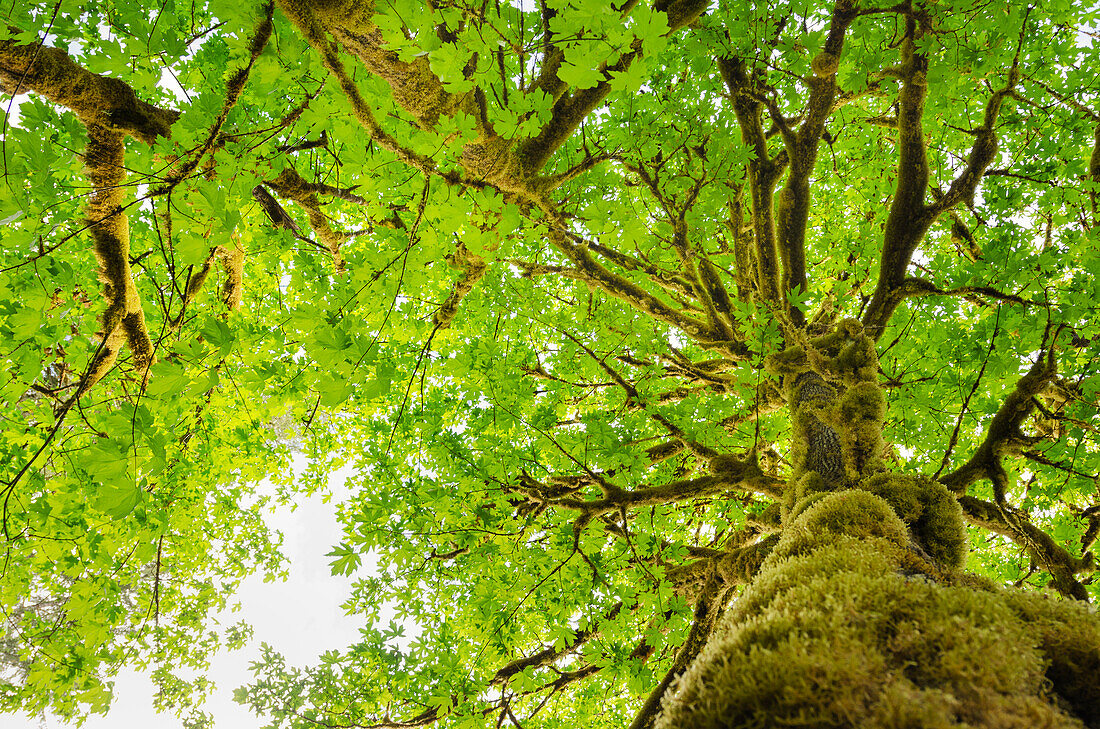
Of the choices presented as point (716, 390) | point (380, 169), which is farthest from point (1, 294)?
point (716, 390)

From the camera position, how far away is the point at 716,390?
5512 mm

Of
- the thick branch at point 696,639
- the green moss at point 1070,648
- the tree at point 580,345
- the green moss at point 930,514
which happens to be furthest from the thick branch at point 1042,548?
the green moss at point 1070,648

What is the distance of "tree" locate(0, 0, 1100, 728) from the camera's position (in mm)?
1577

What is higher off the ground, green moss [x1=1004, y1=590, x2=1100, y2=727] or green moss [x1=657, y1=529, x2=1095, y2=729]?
Answer: green moss [x1=657, y1=529, x2=1095, y2=729]

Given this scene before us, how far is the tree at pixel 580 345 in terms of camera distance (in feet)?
5.17

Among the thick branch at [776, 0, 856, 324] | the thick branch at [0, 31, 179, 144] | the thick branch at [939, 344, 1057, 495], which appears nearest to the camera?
the thick branch at [0, 31, 179, 144]

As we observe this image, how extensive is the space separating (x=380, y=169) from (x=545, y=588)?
10.1 ft

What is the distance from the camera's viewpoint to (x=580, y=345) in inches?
159

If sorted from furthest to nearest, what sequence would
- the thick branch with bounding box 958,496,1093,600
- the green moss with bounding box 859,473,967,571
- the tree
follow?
the thick branch with bounding box 958,496,1093,600 < the green moss with bounding box 859,473,967,571 < the tree

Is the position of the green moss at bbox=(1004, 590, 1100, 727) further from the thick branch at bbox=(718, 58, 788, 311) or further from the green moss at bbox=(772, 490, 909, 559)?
the thick branch at bbox=(718, 58, 788, 311)

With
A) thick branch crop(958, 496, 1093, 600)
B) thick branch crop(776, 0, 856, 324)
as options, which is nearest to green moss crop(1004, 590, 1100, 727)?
thick branch crop(958, 496, 1093, 600)

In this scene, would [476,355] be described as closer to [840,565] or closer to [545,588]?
[545,588]

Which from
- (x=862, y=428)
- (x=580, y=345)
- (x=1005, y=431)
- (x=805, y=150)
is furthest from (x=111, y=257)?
(x=1005, y=431)

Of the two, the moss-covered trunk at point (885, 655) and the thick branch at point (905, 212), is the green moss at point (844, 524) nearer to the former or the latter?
the moss-covered trunk at point (885, 655)
